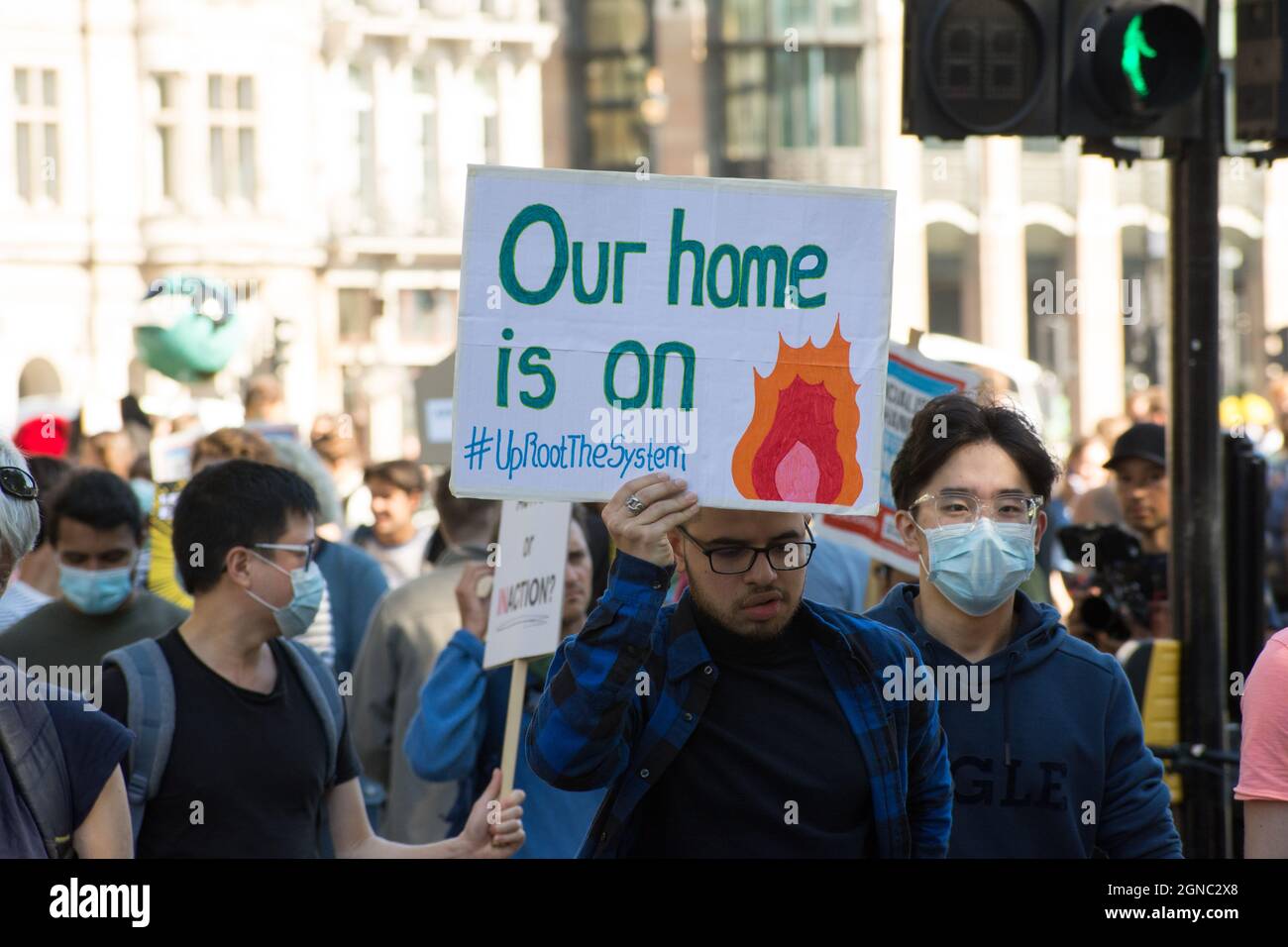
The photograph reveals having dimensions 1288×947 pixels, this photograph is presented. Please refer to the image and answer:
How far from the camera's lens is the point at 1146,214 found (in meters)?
48.6

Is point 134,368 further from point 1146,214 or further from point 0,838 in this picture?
point 0,838

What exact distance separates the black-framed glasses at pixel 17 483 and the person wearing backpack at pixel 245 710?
3.20 feet

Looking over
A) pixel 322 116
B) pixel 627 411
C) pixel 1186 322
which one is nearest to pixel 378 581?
pixel 1186 322

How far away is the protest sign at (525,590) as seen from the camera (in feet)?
16.2

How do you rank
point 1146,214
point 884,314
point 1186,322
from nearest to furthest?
point 884,314, point 1186,322, point 1146,214

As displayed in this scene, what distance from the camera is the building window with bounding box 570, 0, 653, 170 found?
2115 inches

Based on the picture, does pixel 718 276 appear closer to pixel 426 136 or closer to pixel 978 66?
pixel 978 66

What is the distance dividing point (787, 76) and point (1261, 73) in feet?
142

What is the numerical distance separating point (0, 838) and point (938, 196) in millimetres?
47095

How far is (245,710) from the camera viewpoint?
4.47 m

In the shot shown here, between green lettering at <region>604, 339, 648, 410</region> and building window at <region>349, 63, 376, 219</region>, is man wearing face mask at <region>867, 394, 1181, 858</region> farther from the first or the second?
building window at <region>349, 63, 376, 219</region>
